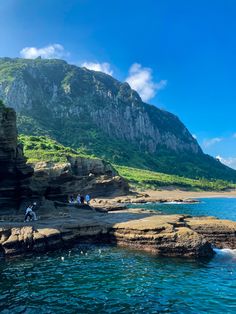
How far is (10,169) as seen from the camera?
197 ft

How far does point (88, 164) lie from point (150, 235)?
113877mm

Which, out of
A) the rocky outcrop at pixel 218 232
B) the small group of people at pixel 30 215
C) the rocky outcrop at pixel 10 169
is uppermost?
the rocky outcrop at pixel 10 169

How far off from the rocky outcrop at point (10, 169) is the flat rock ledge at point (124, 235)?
35.0ft

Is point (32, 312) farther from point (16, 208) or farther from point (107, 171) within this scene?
point (107, 171)

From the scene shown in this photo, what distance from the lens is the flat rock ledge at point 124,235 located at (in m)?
37.3

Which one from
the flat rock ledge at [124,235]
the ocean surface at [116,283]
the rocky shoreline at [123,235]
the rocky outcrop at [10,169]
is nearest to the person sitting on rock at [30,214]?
the rocky shoreline at [123,235]

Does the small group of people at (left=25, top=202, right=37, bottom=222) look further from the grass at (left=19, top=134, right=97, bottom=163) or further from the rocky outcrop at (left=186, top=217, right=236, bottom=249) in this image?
the grass at (left=19, top=134, right=97, bottom=163)

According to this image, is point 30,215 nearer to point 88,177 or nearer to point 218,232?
point 218,232

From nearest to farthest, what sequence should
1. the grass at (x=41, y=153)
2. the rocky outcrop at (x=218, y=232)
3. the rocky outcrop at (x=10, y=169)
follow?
1. the rocky outcrop at (x=218, y=232)
2. the rocky outcrop at (x=10, y=169)
3. the grass at (x=41, y=153)

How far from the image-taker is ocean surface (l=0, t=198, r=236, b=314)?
76.4 ft

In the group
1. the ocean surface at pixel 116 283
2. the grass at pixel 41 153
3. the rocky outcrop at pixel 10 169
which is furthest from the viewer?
the grass at pixel 41 153

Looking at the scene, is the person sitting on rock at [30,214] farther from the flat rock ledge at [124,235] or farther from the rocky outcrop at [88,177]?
the rocky outcrop at [88,177]

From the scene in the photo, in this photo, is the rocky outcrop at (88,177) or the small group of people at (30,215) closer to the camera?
the small group of people at (30,215)

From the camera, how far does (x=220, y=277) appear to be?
2992 centimetres
